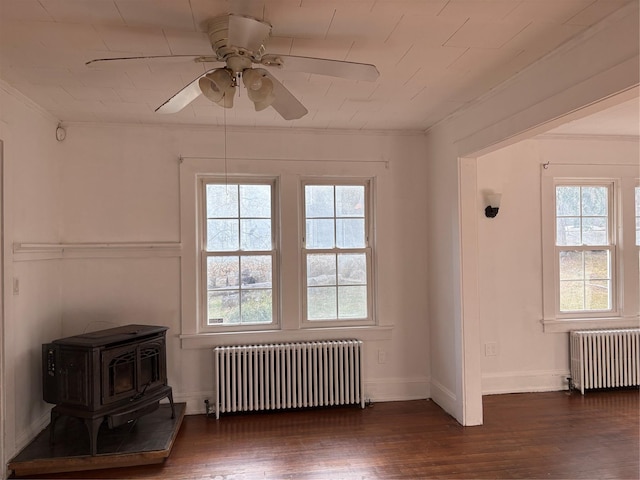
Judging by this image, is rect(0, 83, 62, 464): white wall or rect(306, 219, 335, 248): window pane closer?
rect(0, 83, 62, 464): white wall

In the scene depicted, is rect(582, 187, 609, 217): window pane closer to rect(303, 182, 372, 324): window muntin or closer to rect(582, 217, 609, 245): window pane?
rect(582, 217, 609, 245): window pane

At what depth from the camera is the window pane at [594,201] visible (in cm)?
422

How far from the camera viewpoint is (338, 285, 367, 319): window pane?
13.0ft

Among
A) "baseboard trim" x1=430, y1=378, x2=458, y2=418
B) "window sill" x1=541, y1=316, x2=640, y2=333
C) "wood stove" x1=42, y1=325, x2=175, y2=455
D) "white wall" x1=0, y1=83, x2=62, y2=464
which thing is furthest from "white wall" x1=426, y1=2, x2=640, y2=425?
"white wall" x1=0, y1=83, x2=62, y2=464

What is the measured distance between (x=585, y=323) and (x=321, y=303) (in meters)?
2.67

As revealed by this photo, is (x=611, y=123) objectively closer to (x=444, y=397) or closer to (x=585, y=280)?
(x=585, y=280)

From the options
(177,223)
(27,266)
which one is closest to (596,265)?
(177,223)

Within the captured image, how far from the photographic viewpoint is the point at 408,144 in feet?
13.0

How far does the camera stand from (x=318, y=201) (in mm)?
3928

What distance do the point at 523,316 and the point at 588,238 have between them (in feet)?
3.61

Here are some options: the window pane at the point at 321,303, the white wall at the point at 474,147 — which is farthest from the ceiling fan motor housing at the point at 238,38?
the window pane at the point at 321,303

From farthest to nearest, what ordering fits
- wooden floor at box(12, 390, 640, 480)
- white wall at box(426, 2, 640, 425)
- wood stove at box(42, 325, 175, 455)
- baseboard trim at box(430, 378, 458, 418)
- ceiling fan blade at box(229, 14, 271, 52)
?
1. baseboard trim at box(430, 378, 458, 418)
2. wood stove at box(42, 325, 175, 455)
3. wooden floor at box(12, 390, 640, 480)
4. white wall at box(426, 2, 640, 425)
5. ceiling fan blade at box(229, 14, 271, 52)

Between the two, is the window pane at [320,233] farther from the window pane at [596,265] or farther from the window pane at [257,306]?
the window pane at [596,265]

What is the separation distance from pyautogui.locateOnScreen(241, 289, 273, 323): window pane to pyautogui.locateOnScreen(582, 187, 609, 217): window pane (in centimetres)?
336
